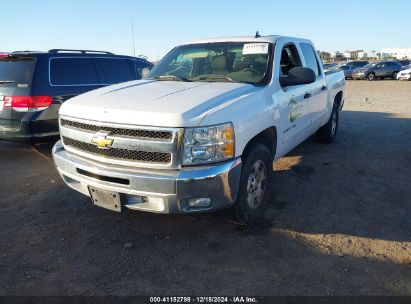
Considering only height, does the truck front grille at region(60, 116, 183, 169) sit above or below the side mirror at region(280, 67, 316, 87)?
below

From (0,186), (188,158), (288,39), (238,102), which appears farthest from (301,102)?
(0,186)

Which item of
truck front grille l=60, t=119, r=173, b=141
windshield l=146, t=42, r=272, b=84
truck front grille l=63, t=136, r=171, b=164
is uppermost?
windshield l=146, t=42, r=272, b=84

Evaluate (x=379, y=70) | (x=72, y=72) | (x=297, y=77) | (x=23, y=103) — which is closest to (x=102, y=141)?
(x=297, y=77)

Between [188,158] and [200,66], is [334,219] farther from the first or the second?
[200,66]

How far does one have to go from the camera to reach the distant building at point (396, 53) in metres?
99.7

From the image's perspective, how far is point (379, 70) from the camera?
3089 cm

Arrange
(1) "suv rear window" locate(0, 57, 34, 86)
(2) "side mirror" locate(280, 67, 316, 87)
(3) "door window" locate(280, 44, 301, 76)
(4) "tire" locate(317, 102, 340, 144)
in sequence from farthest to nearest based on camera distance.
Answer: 1. (4) "tire" locate(317, 102, 340, 144)
2. (1) "suv rear window" locate(0, 57, 34, 86)
3. (3) "door window" locate(280, 44, 301, 76)
4. (2) "side mirror" locate(280, 67, 316, 87)

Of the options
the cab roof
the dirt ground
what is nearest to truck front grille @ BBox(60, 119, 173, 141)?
the dirt ground

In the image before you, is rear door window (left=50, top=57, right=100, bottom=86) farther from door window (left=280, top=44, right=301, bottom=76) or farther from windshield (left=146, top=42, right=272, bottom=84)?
door window (left=280, top=44, right=301, bottom=76)

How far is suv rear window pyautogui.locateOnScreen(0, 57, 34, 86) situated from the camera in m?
5.65

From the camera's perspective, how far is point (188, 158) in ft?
9.80

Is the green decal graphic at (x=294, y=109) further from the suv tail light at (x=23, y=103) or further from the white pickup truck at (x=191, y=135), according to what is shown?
the suv tail light at (x=23, y=103)

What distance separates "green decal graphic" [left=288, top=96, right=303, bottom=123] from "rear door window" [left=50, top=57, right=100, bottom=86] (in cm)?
380

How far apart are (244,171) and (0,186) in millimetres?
3530
